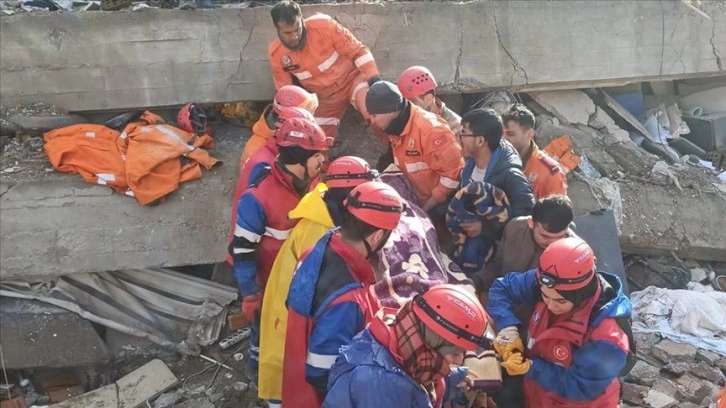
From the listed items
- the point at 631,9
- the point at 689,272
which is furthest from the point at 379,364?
the point at 631,9

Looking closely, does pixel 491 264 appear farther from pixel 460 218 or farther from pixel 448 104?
pixel 448 104

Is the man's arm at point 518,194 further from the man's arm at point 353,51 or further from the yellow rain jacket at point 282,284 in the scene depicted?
the man's arm at point 353,51

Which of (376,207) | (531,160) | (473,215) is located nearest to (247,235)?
(376,207)

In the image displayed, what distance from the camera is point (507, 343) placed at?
11.1 feet

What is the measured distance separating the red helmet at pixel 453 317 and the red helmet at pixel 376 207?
22.1 inches

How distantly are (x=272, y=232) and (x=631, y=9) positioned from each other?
4.96m

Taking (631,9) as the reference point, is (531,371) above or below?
below

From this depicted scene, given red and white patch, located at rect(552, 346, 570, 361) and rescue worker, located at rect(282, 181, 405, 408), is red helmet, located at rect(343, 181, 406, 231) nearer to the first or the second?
rescue worker, located at rect(282, 181, 405, 408)

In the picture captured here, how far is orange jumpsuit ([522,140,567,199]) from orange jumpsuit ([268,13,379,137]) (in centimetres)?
163

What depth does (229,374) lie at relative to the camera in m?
5.36

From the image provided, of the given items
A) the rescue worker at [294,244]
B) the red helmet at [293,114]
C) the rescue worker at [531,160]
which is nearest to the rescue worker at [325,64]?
the red helmet at [293,114]

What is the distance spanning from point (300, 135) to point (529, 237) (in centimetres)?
150

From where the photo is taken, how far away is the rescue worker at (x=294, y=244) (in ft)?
11.4

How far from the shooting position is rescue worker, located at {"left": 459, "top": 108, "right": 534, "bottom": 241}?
4105 millimetres
